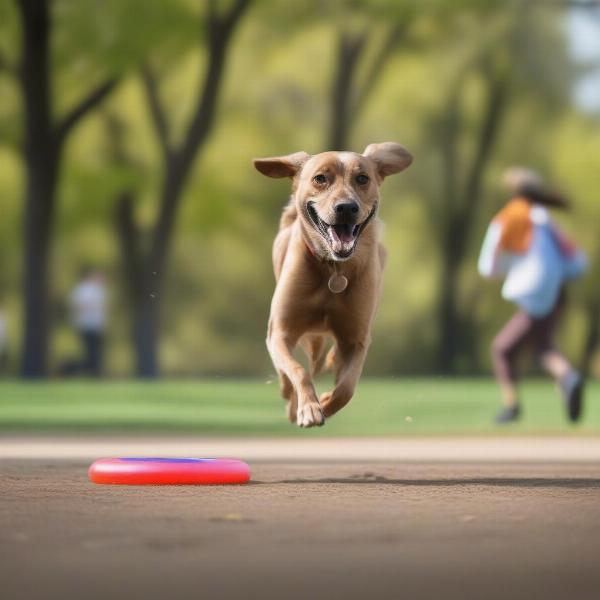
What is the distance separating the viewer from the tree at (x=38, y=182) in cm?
2698

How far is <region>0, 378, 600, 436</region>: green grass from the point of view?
17.3 m

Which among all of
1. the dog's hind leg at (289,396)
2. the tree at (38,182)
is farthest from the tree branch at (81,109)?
the dog's hind leg at (289,396)

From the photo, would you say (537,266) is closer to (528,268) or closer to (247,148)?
(528,268)

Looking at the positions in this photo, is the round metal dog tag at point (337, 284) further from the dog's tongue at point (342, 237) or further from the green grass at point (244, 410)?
the green grass at point (244, 410)

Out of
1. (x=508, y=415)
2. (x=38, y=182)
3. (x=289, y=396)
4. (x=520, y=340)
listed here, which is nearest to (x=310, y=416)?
(x=289, y=396)

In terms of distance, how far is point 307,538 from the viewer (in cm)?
750

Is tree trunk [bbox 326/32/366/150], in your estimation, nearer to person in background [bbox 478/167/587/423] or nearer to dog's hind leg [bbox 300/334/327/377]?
person in background [bbox 478/167/587/423]

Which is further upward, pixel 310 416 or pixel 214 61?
pixel 214 61

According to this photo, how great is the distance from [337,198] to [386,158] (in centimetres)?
71

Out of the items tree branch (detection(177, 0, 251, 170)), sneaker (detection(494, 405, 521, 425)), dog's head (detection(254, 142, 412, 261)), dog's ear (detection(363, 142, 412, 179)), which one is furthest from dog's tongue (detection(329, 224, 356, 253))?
tree branch (detection(177, 0, 251, 170))

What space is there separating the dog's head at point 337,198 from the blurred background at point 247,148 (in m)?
16.2

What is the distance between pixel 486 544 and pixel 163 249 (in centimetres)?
2291

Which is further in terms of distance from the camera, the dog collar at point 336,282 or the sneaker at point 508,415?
the sneaker at point 508,415

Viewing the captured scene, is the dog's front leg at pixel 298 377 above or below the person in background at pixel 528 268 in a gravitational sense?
below
